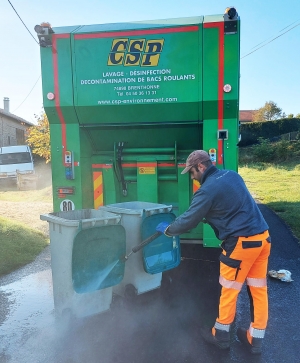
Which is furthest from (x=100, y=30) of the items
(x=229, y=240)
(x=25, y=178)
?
(x=25, y=178)

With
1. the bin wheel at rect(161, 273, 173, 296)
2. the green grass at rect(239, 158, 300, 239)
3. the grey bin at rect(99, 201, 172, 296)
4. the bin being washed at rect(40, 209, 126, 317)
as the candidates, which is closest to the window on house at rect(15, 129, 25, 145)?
the green grass at rect(239, 158, 300, 239)

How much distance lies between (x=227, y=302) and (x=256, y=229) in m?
0.64

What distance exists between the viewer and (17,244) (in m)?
5.76

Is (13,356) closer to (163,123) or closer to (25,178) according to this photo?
(163,123)

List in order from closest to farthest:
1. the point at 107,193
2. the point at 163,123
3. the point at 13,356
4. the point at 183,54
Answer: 1. the point at 13,356
2. the point at 183,54
3. the point at 163,123
4. the point at 107,193

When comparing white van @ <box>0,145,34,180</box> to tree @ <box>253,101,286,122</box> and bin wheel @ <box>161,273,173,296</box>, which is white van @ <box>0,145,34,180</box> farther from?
tree @ <box>253,101,286,122</box>

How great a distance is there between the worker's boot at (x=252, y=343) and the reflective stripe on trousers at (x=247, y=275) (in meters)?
0.09

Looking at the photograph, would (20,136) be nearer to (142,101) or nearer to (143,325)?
(142,101)

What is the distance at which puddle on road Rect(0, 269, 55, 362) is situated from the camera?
314 centimetres

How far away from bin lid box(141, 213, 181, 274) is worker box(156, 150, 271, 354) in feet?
2.46

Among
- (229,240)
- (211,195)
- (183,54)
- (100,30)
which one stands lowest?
(229,240)

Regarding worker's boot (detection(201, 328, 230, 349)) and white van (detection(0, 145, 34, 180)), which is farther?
white van (detection(0, 145, 34, 180))

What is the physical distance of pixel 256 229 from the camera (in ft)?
9.62

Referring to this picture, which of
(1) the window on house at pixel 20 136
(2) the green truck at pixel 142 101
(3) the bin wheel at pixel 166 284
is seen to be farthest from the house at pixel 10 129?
(3) the bin wheel at pixel 166 284
